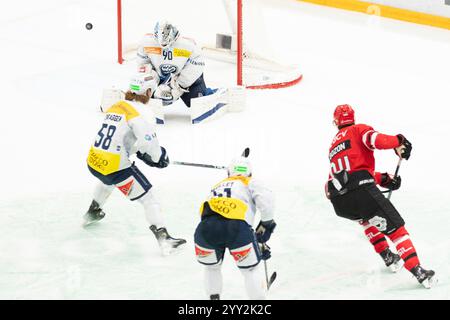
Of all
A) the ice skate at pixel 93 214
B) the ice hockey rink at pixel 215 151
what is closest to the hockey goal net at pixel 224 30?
the ice hockey rink at pixel 215 151

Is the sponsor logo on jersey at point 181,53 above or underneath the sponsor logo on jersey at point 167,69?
above

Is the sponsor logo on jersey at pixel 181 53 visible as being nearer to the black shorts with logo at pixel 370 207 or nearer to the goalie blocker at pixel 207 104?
the goalie blocker at pixel 207 104

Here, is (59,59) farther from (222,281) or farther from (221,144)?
(222,281)

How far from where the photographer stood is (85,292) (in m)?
5.89

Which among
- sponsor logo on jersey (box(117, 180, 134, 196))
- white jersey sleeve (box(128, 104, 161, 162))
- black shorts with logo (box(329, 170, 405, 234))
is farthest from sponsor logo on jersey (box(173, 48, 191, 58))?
black shorts with logo (box(329, 170, 405, 234))

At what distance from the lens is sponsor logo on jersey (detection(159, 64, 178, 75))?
8617 mm

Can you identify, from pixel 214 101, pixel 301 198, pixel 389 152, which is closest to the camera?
pixel 301 198

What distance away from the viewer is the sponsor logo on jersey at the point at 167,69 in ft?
28.3

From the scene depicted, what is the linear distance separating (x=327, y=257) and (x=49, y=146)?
2.64 m

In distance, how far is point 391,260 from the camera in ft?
20.0

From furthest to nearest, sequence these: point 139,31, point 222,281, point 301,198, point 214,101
Result: point 139,31 < point 214,101 < point 301,198 < point 222,281

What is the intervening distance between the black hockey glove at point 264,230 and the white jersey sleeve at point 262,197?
7cm

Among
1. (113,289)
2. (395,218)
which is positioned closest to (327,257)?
(395,218)

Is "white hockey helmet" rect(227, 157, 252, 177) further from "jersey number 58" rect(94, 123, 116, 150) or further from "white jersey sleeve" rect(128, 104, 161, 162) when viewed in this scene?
"jersey number 58" rect(94, 123, 116, 150)
